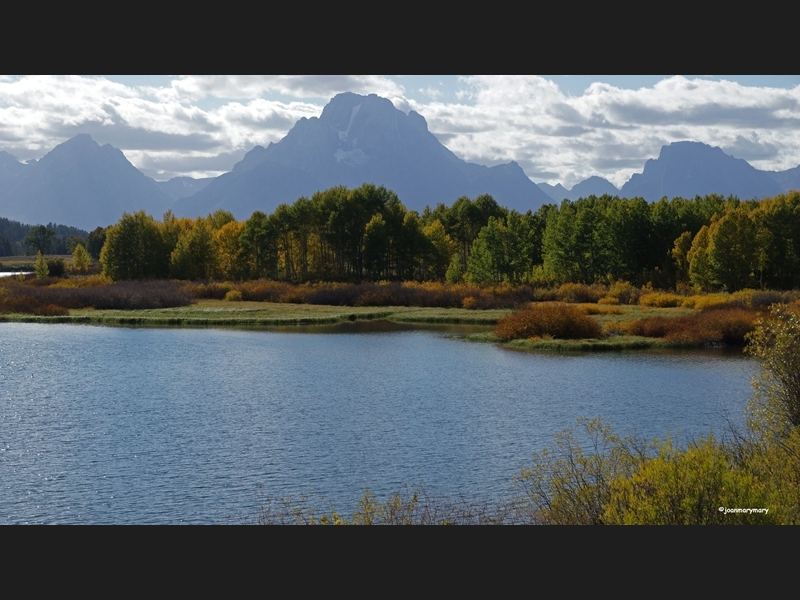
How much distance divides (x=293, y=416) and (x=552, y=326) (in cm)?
2572

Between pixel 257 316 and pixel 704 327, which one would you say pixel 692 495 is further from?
pixel 257 316

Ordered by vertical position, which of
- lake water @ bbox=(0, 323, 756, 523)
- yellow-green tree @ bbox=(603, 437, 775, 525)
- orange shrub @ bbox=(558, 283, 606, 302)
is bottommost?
lake water @ bbox=(0, 323, 756, 523)

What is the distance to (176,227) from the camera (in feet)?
374

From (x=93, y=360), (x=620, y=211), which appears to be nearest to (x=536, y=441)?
(x=93, y=360)

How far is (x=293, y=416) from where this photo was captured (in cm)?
2847

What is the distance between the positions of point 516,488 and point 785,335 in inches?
274

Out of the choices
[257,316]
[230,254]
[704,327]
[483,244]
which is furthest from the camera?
[230,254]

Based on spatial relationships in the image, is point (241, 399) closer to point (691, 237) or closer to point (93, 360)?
point (93, 360)

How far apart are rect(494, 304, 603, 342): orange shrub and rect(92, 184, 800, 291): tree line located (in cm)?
2818

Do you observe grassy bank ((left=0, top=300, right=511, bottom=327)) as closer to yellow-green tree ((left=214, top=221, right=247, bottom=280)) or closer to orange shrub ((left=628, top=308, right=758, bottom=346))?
orange shrub ((left=628, top=308, right=758, bottom=346))

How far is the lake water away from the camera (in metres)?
20.2

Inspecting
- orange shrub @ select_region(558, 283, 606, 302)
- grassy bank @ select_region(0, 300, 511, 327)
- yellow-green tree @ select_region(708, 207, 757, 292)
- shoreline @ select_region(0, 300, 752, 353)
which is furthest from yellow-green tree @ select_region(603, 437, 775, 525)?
yellow-green tree @ select_region(708, 207, 757, 292)

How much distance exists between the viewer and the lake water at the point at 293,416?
2023cm

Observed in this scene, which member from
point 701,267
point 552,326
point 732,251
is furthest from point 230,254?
point 552,326
